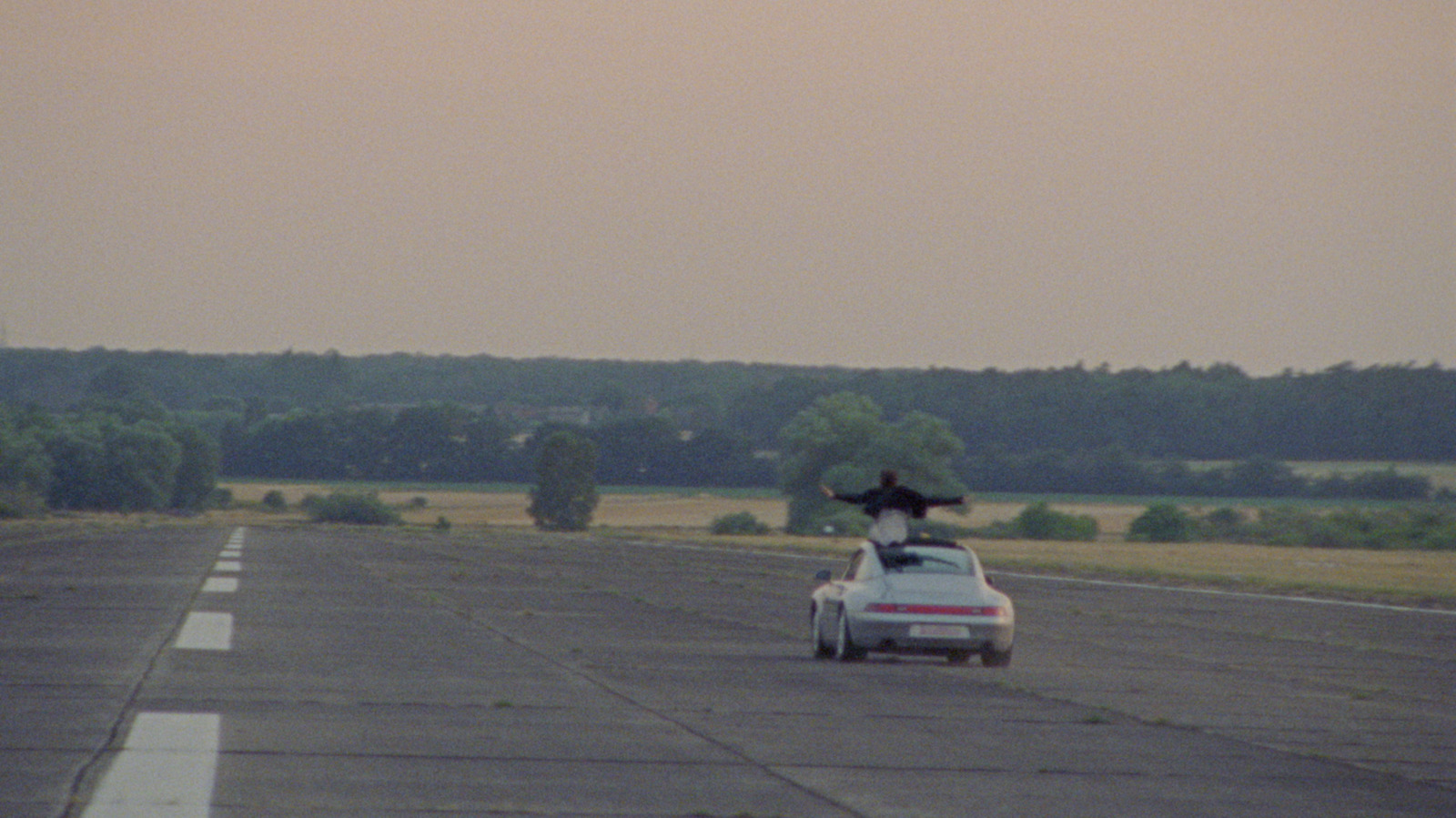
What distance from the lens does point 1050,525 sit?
108500mm

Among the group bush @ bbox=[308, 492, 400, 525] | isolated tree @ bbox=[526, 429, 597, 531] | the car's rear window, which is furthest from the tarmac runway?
isolated tree @ bbox=[526, 429, 597, 531]

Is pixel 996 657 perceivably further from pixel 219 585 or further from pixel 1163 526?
pixel 1163 526

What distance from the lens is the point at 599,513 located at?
14950 cm

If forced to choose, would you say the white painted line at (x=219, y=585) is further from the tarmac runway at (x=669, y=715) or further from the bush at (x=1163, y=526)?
the bush at (x=1163, y=526)

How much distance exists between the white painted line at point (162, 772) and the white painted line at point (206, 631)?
6574 mm

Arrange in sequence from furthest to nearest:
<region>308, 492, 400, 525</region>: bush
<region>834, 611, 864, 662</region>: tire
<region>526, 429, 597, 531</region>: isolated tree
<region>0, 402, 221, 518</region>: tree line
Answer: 1. <region>0, 402, 221, 518</region>: tree line
2. <region>526, 429, 597, 531</region>: isolated tree
3. <region>308, 492, 400, 525</region>: bush
4. <region>834, 611, 864, 662</region>: tire

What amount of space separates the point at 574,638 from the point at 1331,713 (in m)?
9.14

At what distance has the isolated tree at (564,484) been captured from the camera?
143 m

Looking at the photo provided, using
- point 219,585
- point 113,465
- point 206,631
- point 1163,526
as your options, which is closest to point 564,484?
point 113,465

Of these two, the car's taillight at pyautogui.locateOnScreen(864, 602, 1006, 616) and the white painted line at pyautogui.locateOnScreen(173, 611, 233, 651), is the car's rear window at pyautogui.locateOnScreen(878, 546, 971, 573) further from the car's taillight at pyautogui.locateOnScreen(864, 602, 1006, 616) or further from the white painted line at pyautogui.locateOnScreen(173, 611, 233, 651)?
the white painted line at pyautogui.locateOnScreen(173, 611, 233, 651)

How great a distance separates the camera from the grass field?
47156 millimetres

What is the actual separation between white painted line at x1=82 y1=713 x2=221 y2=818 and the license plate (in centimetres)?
789

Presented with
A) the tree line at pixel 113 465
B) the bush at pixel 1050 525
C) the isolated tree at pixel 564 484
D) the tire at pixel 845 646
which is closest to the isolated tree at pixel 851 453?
the isolated tree at pixel 564 484

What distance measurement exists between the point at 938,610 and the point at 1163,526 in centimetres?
8697
